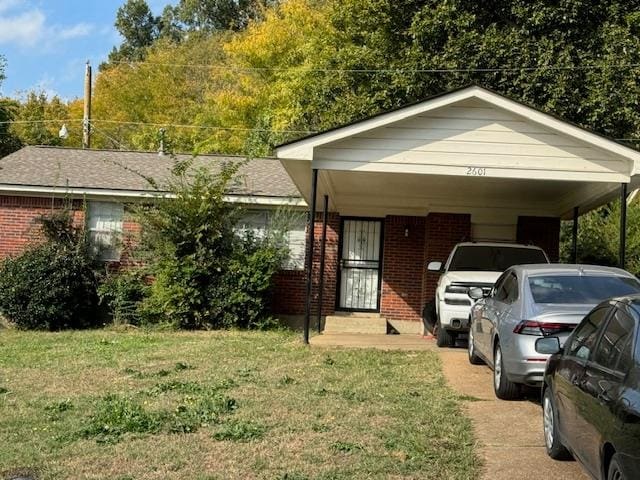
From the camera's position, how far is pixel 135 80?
42.6 m

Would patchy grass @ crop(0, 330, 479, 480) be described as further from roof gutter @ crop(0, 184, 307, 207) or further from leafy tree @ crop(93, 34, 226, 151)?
leafy tree @ crop(93, 34, 226, 151)

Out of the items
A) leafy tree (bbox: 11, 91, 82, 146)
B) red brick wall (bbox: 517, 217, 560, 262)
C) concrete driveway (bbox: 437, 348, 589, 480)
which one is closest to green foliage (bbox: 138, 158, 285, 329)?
red brick wall (bbox: 517, 217, 560, 262)

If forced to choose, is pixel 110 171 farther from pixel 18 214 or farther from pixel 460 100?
pixel 460 100

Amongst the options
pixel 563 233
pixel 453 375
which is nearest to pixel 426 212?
pixel 453 375

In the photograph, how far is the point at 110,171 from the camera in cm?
1884

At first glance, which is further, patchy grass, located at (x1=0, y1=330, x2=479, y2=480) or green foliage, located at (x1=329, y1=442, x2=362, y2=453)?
green foliage, located at (x1=329, y1=442, x2=362, y2=453)

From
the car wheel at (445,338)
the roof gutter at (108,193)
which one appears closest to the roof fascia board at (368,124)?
the car wheel at (445,338)

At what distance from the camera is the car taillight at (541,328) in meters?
7.18

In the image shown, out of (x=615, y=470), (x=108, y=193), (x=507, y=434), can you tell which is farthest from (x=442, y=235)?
(x=615, y=470)

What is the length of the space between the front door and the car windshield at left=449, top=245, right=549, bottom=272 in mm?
4663

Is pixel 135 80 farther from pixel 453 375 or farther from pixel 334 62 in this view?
pixel 453 375

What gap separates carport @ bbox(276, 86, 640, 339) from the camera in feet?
38.1

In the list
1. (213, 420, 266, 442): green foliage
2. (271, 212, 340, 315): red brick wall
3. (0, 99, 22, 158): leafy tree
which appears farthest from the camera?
(0, 99, 22, 158): leafy tree

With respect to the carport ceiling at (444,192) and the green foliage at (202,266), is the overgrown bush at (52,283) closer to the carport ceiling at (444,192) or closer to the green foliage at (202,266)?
the green foliage at (202,266)
